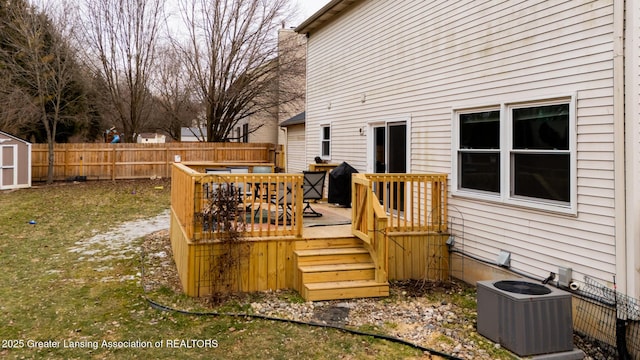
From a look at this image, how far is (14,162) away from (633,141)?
19.2 meters

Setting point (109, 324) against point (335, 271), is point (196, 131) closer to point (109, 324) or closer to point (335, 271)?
point (335, 271)

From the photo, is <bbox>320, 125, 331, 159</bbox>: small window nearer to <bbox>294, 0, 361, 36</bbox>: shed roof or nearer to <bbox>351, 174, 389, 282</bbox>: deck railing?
<bbox>294, 0, 361, 36</bbox>: shed roof

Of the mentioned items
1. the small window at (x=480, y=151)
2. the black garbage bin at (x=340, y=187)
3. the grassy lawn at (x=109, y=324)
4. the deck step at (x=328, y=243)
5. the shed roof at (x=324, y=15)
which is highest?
the shed roof at (x=324, y=15)

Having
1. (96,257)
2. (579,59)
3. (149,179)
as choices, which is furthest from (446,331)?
(149,179)

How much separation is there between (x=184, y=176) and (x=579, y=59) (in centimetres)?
512

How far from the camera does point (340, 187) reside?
9.18 meters

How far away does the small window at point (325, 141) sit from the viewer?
11541mm

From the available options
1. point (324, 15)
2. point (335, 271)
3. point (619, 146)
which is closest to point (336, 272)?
point (335, 271)

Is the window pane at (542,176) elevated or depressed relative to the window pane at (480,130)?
depressed

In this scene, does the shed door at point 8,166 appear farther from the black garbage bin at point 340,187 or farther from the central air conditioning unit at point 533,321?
the central air conditioning unit at point 533,321

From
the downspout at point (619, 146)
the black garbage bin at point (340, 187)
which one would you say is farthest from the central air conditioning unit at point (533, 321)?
the black garbage bin at point (340, 187)

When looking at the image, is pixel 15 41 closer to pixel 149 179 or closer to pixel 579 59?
pixel 149 179

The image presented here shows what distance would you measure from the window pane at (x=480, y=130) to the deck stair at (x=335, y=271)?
213cm

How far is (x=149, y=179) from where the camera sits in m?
20.9
